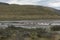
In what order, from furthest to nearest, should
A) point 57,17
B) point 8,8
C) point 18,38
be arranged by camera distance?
point 8,8, point 57,17, point 18,38

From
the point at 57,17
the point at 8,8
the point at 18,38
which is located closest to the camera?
the point at 18,38

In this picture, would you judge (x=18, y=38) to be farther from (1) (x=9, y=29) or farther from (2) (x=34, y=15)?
(2) (x=34, y=15)

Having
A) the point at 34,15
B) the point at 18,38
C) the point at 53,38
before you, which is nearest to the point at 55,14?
the point at 34,15

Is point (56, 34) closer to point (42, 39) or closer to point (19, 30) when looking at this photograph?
point (42, 39)

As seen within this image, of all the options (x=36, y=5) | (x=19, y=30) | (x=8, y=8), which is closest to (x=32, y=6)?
(x=36, y=5)

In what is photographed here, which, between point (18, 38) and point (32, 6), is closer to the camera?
point (18, 38)

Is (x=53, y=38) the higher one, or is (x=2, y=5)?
(x=2, y=5)
